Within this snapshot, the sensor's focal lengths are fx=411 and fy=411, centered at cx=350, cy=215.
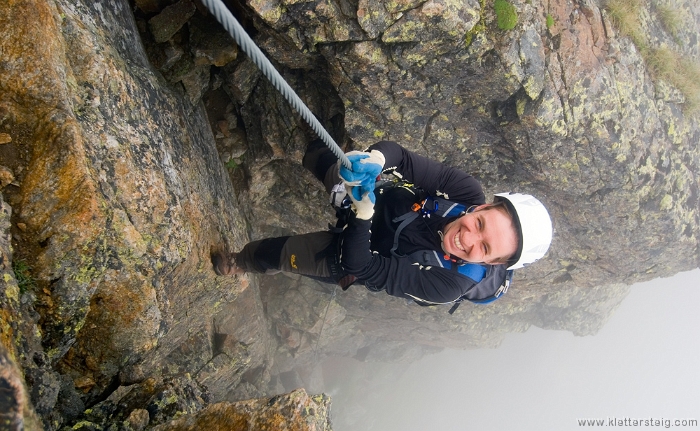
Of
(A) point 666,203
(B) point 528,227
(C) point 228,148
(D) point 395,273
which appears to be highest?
(C) point 228,148

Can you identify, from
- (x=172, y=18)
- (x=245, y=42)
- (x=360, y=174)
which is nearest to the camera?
(x=245, y=42)

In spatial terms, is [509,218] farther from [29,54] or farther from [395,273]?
[29,54]

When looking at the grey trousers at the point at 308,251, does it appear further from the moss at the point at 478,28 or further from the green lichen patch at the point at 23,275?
the green lichen patch at the point at 23,275

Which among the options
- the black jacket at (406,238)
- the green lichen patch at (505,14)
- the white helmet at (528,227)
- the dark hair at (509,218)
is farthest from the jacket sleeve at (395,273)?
the green lichen patch at (505,14)

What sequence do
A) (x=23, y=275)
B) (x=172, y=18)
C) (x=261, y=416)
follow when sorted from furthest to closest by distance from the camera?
(x=172, y=18)
(x=261, y=416)
(x=23, y=275)

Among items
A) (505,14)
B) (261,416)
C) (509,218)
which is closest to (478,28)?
(505,14)

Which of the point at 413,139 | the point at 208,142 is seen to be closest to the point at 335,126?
the point at 413,139

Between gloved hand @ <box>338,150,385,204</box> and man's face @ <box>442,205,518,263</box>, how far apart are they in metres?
1.56

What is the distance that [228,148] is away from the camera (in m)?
10.5

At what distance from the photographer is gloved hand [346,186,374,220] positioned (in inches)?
257

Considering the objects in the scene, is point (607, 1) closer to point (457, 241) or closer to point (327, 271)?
point (457, 241)

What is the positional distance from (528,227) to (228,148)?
7.33 meters

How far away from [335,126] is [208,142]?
2.94m

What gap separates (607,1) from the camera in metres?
9.73
